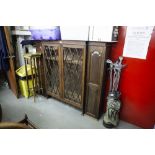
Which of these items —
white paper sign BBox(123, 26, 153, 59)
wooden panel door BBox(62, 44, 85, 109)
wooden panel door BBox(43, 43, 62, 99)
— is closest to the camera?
white paper sign BBox(123, 26, 153, 59)

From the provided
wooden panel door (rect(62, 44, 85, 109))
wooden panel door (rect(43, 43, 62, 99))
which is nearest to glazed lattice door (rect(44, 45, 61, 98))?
wooden panel door (rect(43, 43, 62, 99))

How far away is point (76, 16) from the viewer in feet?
2.22

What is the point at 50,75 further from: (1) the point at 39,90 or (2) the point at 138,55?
(2) the point at 138,55

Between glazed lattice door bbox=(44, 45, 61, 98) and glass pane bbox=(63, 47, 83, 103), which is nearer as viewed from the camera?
glass pane bbox=(63, 47, 83, 103)

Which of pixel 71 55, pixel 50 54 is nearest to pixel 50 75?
pixel 50 54

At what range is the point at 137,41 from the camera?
1.69 metres

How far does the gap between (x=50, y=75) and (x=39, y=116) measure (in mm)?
841

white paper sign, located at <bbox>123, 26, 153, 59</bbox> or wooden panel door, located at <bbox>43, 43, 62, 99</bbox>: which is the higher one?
white paper sign, located at <bbox>123, 26, 153, 59</bbox>

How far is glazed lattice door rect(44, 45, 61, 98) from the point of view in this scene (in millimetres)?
2363

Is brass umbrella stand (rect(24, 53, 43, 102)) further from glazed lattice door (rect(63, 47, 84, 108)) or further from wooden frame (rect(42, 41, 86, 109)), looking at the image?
glazed lattice door (rect(63, 47, 84, 108))

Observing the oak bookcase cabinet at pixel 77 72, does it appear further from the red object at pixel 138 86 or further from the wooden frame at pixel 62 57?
the red object at pixel 138 86

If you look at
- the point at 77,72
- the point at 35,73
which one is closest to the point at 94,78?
the point at 77,72

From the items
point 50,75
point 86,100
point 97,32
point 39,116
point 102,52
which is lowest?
point 39,116

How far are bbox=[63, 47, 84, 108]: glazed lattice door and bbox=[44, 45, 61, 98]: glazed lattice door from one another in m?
0.18
